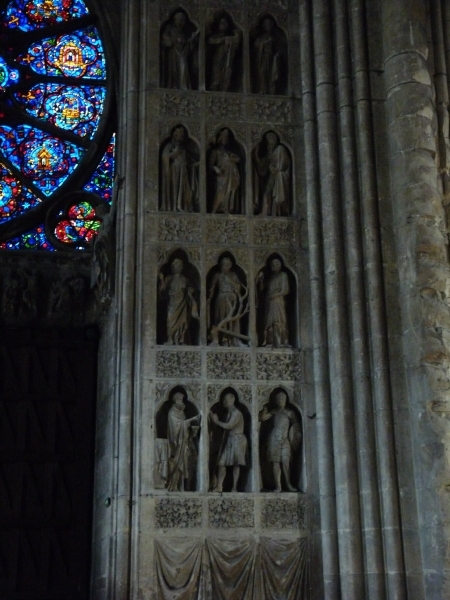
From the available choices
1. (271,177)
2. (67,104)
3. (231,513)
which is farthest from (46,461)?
(67,104)

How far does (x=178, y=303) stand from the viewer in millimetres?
11492

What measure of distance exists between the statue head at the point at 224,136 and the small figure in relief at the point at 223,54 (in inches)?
22.8

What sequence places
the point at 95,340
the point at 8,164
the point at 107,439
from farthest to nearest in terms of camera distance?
the point at 8,164 < the point at 95,340 < the point at 107,439

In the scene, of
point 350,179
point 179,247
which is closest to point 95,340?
point 179,247

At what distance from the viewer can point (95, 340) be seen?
12.6 meters

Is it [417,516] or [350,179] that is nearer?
[417,516]

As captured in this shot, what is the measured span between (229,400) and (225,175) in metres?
2.77

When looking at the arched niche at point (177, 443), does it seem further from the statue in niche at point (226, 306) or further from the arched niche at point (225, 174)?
the arched niche at point (225, 174)

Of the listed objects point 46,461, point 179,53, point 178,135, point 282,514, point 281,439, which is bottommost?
point 282,514

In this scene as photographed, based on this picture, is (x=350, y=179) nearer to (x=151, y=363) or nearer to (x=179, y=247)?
(x=179, y=247)

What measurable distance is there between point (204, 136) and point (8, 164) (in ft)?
10.0

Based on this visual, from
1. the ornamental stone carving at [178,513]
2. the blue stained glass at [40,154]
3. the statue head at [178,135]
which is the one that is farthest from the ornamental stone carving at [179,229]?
the ornamental stone carving at [178,513]

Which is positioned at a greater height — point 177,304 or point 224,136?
point 224,136

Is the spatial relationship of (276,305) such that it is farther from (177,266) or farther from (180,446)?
(180,446)
